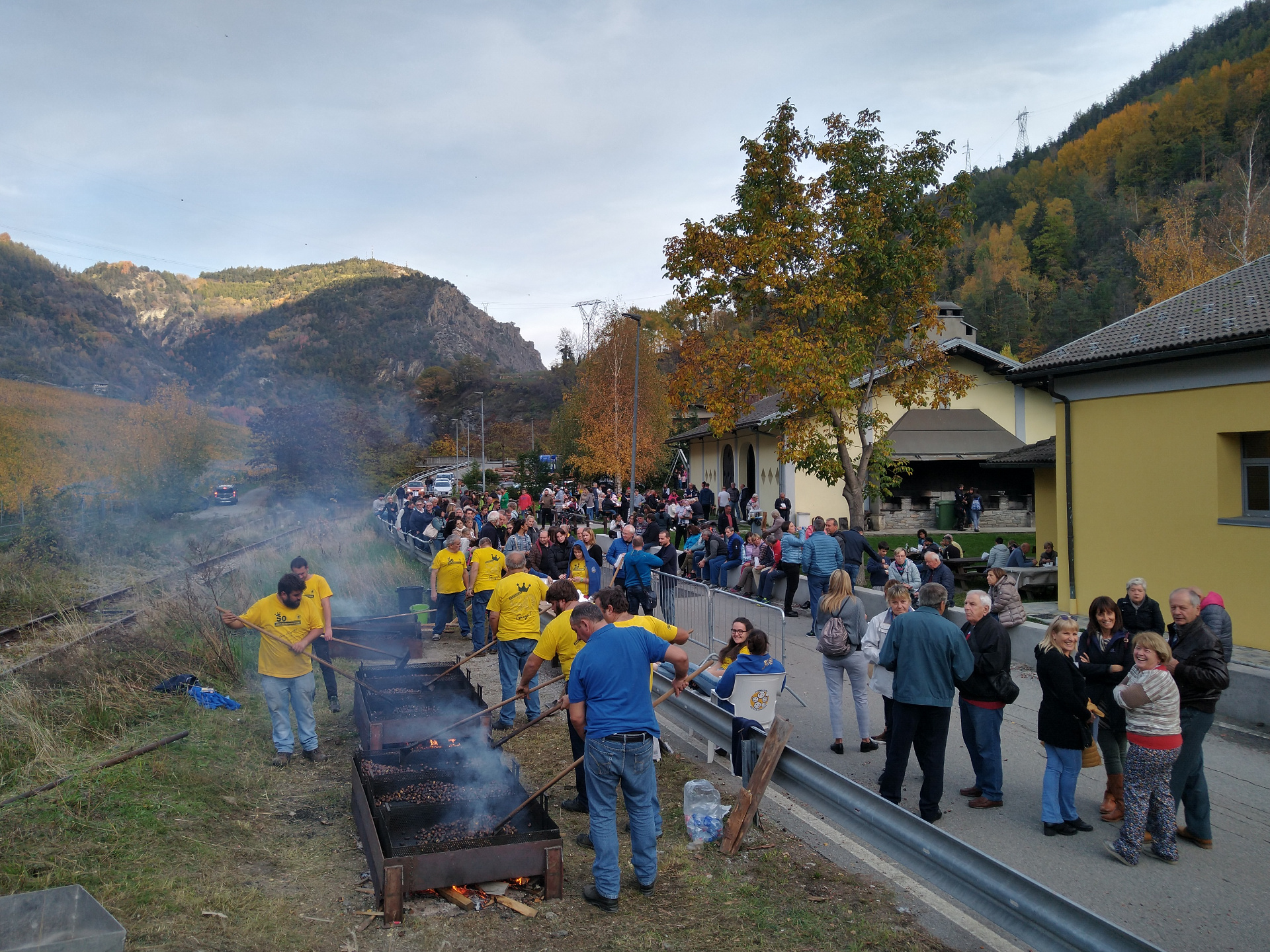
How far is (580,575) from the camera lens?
13.7 metres

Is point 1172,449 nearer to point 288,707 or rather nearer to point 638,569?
point 638,569

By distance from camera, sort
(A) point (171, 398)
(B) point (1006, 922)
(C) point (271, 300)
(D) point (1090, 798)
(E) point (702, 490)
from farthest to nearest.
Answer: (C) point (271, 300) → (A) point (171, 398) → (E) point (702, 490) → (D) point (1090, 798) → (B) point (1006, 922)

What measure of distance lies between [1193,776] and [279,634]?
703 centimetres

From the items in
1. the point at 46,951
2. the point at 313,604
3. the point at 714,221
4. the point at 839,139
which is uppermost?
the point at 839,139

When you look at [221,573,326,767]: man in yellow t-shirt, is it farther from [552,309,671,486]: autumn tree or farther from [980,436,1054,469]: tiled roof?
[552,309,671,486]: autumn tree

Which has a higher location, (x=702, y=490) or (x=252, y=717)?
(x=702, y=490)

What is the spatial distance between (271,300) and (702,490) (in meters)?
104

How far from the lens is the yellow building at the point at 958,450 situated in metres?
27.3

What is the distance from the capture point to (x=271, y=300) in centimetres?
11438

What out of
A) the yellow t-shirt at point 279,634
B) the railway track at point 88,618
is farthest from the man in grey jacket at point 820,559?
the railway track at point 88,618

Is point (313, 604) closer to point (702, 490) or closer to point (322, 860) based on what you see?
point (322, 860)

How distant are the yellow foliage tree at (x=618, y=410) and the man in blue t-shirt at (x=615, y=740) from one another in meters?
34.1

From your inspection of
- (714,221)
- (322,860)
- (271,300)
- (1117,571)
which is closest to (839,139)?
(714,221)

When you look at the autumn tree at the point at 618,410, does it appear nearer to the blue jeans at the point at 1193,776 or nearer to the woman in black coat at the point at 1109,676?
the woman in black coat at the point at 1109,676
